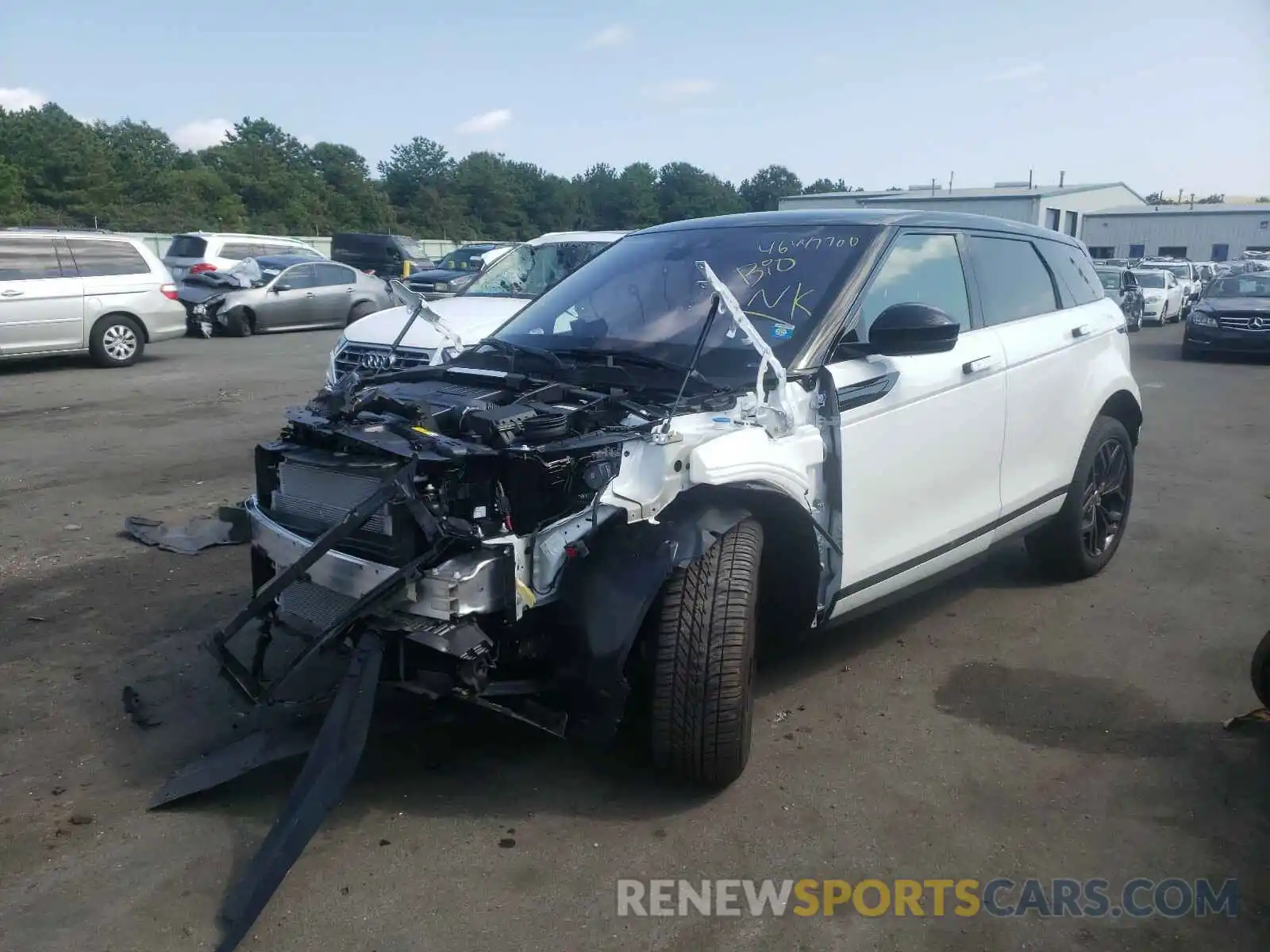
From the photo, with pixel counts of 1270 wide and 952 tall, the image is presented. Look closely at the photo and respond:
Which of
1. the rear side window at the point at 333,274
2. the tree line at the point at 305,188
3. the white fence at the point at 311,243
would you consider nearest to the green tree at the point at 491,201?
the tree line at the point at 305,188

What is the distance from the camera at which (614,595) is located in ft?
9.89

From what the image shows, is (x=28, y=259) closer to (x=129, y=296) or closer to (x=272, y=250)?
(x=129, y=296)

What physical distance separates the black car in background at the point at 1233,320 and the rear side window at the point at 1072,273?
1347cm

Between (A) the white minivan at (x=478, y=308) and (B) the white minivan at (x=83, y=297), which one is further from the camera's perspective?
(B) the white minivan at (x=83, y=297)

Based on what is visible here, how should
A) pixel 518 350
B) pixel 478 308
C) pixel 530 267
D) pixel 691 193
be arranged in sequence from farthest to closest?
pixel 691 193 < pixel 530 267 < pixel 478 308 < pixel 518 350

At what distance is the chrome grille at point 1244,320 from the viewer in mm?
16797

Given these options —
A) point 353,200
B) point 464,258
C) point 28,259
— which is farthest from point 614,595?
point 353,200

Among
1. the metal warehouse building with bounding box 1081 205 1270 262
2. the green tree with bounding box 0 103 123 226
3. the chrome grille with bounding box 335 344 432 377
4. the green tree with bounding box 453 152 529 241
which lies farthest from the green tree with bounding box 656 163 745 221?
the chrome grille with bounding box 335 344 432 377

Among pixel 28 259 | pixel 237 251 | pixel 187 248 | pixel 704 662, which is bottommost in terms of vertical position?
pixel 704 662

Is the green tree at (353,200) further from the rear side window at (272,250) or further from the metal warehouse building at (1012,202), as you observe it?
the rear side window at (272,250)

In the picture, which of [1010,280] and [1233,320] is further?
[1233,320]

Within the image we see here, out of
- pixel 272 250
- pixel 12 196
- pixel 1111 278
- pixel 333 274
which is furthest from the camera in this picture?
pixel 12 196

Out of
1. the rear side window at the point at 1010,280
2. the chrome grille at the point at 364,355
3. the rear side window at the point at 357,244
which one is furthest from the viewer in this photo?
the rear side window at the point at 357,244

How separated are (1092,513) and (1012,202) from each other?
46.4 m
